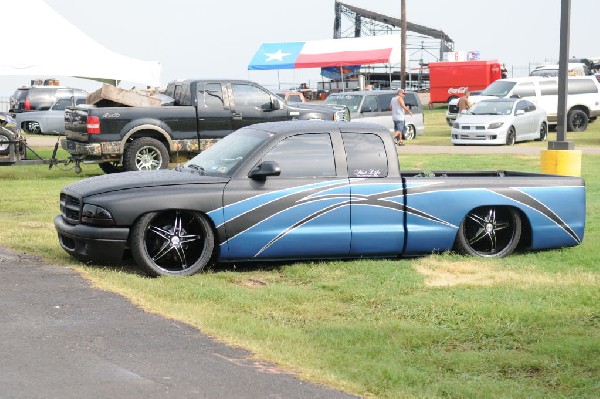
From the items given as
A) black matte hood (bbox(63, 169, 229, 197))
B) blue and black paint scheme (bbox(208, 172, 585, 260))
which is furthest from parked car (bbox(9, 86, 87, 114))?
blue and black paint scheme (bbox(208, 172, 585, 260))

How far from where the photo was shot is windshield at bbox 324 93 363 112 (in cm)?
3394

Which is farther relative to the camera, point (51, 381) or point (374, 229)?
point (374, 229)

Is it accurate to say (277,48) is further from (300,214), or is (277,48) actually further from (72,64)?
(300,214)

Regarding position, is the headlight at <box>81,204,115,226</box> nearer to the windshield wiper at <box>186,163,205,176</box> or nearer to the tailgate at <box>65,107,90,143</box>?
the windshield wiper at <box>186,163,205,176</box>

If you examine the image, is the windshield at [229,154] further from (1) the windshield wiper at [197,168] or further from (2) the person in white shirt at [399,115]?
(2) the person in white shirt at [399,115]

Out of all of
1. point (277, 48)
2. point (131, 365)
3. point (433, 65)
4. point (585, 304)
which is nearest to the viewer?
point (131, 365)

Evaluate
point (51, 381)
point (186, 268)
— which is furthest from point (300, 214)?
point (51, 381)

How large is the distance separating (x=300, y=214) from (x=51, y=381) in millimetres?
4585

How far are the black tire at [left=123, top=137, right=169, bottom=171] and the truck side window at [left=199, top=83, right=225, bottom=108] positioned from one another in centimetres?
128

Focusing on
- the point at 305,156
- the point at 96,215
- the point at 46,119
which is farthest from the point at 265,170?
the point at 46,119

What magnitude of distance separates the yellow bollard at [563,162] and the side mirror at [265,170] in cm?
606

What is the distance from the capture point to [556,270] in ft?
34.2

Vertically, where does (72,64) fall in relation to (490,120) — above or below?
above

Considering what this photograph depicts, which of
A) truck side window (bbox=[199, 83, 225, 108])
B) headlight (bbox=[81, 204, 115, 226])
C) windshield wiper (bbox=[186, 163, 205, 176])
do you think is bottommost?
headlight (bbox=[81, 204, 115, 226])
